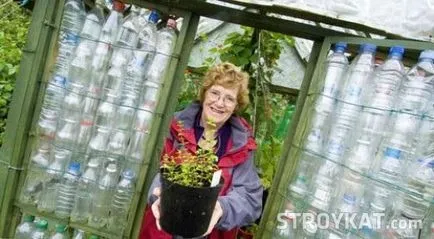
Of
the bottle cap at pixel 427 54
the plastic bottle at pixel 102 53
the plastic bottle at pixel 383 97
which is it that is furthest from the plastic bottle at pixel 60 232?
the bottle cap at pixel 427 54

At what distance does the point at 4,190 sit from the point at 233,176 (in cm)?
116

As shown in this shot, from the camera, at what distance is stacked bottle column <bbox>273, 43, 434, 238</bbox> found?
155 centimetres

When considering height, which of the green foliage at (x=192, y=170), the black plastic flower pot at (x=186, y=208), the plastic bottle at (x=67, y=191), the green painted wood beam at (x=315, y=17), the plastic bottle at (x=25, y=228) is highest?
the green painted wood beam at (x=315, y=17)

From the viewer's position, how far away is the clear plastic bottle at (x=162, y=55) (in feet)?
Answer: 6.62

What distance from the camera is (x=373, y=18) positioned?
168cm

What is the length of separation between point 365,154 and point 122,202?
47.3 inches

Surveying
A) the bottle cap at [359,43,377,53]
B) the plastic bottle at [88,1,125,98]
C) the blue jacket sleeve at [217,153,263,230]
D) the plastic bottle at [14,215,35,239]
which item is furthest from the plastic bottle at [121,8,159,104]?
the bottle cap at [359,43,377,53]

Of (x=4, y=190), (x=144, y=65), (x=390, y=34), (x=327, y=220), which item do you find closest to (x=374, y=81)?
(x=390, y=34)

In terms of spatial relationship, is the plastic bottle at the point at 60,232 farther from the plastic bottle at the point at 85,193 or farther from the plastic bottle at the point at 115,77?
the plastic bottle at the point at 115,77

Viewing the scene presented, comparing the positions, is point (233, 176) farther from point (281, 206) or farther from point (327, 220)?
point (327, 220)

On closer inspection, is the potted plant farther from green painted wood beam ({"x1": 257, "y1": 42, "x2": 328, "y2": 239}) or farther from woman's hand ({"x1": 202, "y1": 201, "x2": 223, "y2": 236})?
green painted wood beam ({"x1": 257, "y1": 42, "x2": 328, "y2": 239})

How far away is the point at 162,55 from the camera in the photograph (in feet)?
6.61

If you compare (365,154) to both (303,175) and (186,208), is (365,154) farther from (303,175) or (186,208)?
(186,208)

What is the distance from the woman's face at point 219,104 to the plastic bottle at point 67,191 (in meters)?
0.72
